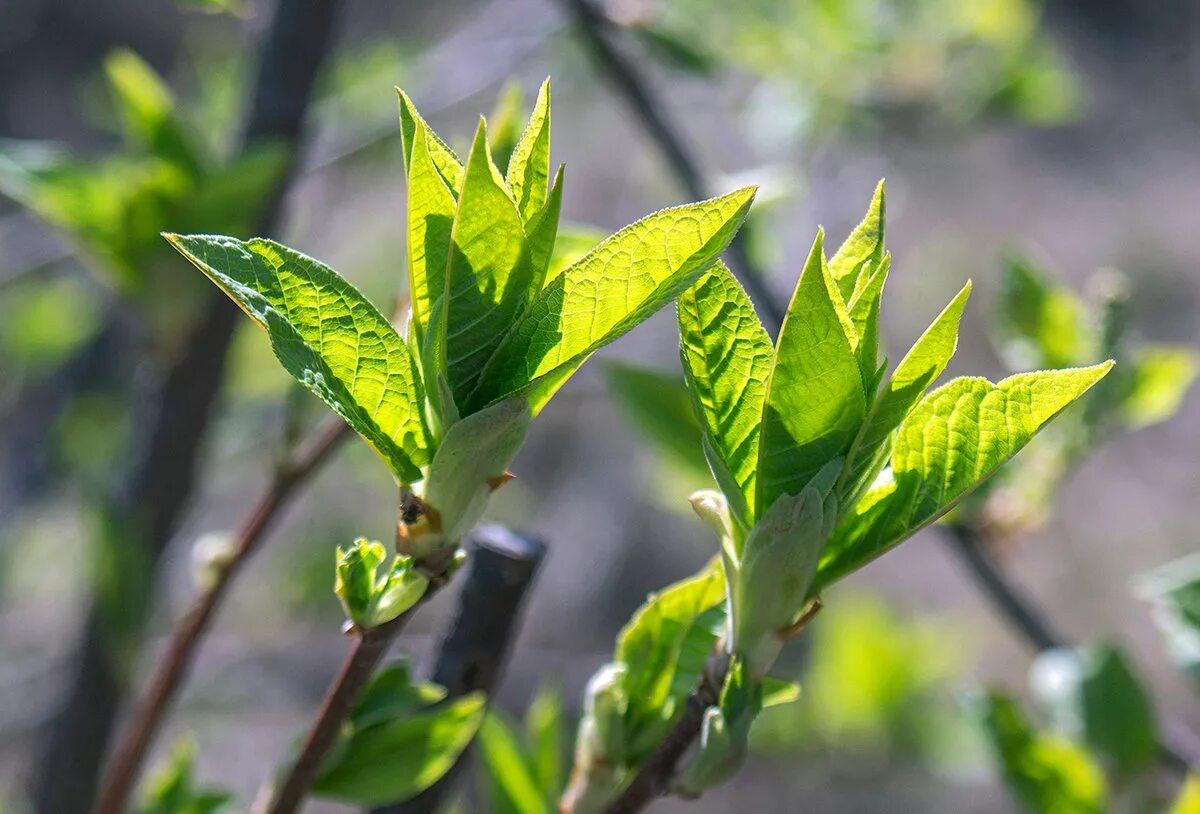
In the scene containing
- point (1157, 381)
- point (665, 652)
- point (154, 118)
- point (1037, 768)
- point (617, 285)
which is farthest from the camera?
point (1157, 381)

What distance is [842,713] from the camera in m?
1.73

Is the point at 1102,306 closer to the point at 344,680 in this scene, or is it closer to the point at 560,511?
the point at 344,680

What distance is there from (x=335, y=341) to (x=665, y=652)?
0.59 ft

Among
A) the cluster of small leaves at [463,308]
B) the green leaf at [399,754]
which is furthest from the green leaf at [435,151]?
the green leaf at [399,754]

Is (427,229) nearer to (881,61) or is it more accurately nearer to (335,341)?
(335,341)

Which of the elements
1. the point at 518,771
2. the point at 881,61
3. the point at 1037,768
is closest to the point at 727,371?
the point at 518,771

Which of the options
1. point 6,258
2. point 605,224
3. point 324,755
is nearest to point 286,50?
point 324,755

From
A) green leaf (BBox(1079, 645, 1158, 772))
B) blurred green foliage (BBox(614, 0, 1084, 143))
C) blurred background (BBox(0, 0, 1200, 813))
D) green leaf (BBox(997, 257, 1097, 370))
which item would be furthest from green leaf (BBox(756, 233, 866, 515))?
blurred green foliage (BBox(614, 0, 1084, 143))

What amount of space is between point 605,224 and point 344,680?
4.61 meters

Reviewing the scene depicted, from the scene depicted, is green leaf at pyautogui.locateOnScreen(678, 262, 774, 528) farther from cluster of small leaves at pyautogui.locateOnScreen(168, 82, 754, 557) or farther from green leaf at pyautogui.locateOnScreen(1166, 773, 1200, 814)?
green leaf at pyautogui.locateOnScreen(1166, 773, 1200, 814)

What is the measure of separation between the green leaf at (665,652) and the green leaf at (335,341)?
12 cm

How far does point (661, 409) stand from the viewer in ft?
2.31

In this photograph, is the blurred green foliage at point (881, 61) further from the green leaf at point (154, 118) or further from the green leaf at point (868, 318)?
the green leaf at point (868, 318)

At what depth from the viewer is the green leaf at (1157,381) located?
34.7 inches
